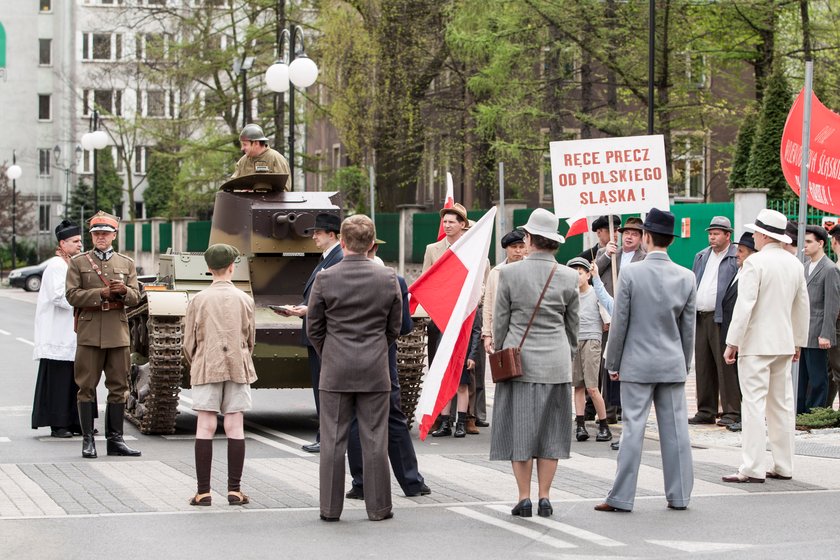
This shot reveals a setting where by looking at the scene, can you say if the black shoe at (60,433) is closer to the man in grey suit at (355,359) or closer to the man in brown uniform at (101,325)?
the man in brown uniform at (101,325)

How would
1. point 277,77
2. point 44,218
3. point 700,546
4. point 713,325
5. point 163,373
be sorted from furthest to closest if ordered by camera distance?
point 44,218 < point 277,77 < point 713,325 < point 163,373 < point 700,546

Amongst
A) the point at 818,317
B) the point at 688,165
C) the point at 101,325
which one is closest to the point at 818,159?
the point at 818,317

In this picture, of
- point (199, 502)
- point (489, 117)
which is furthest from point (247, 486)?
point (489, 117)

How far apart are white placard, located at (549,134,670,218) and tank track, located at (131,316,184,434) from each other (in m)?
4.09

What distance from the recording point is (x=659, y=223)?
10.1 metres

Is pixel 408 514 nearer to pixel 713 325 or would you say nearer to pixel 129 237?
pixel 713 325

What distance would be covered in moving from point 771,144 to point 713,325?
12685 millimetres

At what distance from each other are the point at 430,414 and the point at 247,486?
1462mm

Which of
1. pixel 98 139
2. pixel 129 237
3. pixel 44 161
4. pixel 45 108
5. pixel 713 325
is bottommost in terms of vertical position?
pixel 713 325

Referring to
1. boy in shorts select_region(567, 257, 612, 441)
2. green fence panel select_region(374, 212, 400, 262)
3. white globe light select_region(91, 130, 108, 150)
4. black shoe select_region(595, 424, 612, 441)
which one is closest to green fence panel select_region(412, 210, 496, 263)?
green fence panel select_region(374, 212, 400, 262)

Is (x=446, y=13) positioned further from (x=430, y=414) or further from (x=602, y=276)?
(x=430, y=414)

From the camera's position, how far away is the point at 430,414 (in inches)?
414

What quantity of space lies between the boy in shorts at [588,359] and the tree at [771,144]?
13414 millimetres

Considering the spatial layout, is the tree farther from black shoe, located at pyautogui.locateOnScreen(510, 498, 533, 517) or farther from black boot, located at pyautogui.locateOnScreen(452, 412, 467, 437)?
black shoe, located at pyautogui.locateOnScreen(510, 498, 533, 517)
